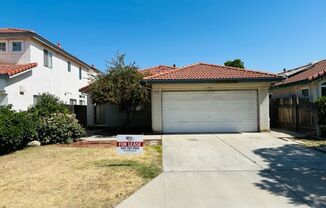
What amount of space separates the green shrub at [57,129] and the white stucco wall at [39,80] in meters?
3.47

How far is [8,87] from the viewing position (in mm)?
14727

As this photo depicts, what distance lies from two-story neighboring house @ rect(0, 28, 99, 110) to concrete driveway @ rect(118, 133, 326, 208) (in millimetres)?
9263

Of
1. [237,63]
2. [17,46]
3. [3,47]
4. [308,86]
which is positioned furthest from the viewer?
[237,63]

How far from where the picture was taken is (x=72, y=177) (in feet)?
23.0

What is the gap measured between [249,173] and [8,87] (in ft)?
41.7

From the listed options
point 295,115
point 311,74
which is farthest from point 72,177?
point 311,74

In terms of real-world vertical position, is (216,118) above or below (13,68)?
below

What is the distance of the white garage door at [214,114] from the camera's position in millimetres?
16125

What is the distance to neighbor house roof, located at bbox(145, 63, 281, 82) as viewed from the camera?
15.5m

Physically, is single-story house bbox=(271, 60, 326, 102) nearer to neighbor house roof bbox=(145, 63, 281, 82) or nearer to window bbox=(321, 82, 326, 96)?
window bbox=(321, 82, 326, 96)

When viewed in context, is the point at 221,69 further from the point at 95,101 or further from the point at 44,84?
the point at 44,84

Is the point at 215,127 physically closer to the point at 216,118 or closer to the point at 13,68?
the point at 216,118

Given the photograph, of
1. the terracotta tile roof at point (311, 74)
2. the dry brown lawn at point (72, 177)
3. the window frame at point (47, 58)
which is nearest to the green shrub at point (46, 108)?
the dry brown lawn at point (72, 177)

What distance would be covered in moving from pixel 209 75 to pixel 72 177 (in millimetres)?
10707
